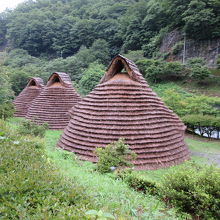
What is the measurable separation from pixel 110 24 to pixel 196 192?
164ft

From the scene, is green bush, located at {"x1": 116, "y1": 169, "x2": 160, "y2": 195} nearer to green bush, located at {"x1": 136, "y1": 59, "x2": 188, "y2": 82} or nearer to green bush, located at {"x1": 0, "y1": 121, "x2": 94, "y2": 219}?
green bush, located at {"x1": 0, "y1": 121, "x2": 94, "y2": 219}

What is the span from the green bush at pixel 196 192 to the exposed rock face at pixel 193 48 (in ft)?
103

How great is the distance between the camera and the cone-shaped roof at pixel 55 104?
49.7ft

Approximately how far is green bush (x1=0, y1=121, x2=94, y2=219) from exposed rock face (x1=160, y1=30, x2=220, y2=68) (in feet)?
111

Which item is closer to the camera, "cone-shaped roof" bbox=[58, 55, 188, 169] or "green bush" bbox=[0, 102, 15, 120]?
"cone-shaped roof" bbox=[58, 55, 188, 169]

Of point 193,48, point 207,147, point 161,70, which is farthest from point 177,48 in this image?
point 207,147

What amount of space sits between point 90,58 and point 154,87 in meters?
15.8

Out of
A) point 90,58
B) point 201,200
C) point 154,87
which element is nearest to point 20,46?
point 90,58

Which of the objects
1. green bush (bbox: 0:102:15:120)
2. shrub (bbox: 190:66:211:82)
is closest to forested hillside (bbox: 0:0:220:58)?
shrub (bbox: 190:66:211:82)

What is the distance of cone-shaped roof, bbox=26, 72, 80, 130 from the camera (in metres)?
15.2

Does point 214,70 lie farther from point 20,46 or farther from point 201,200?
point 20,46

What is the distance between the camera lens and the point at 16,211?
89.0 inches

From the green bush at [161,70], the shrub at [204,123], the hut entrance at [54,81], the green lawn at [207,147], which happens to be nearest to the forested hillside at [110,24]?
the green bush at [161,70]

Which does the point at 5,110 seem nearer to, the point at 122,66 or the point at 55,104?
the point at 55,104
